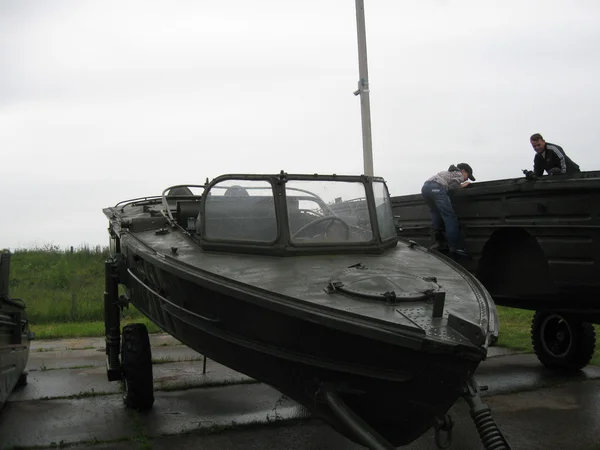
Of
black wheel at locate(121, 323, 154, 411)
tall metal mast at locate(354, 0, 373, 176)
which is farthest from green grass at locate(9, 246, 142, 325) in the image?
black wheel at locate(121, 323, 154, 411)

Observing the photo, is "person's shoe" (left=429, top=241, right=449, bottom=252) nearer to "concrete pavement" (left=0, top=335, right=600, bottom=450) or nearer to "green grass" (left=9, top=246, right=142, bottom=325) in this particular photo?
"concrete pavement" (left=0, top=335, right=600, bottom=450)

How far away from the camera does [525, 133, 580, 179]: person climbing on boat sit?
22.2 ft

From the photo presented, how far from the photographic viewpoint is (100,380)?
23.5 ft

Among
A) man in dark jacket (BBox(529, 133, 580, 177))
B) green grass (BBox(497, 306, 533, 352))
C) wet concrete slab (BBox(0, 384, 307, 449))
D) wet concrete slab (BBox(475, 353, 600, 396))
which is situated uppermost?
man in dark jacket (BBox(529, 133, 580, 177))

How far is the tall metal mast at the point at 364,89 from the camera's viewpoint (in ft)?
32.1

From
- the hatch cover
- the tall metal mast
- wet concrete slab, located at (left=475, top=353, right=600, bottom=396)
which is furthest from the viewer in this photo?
the tall metal mast

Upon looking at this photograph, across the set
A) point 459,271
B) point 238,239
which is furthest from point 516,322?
point 238,239

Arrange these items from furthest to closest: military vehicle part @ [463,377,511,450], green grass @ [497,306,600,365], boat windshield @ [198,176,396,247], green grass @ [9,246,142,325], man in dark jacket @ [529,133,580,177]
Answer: green grass @ [9,246,142,325]
green grass @ [497,306,600,365]
man in dark jacket @ [529,133,580,177]
boat windshield @ [198,176,396,247]
military vehicle part @ [463,377,511,450]

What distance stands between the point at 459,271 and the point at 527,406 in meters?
1.75

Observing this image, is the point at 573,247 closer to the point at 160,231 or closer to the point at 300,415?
the point at 300,415

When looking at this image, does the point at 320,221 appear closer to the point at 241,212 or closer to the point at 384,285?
the point at 241,212

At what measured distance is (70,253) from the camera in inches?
703

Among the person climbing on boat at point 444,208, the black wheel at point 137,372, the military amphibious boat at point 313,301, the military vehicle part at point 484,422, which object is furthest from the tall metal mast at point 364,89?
the military vehicle part at point 484,422

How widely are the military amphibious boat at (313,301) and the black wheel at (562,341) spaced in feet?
8.46
